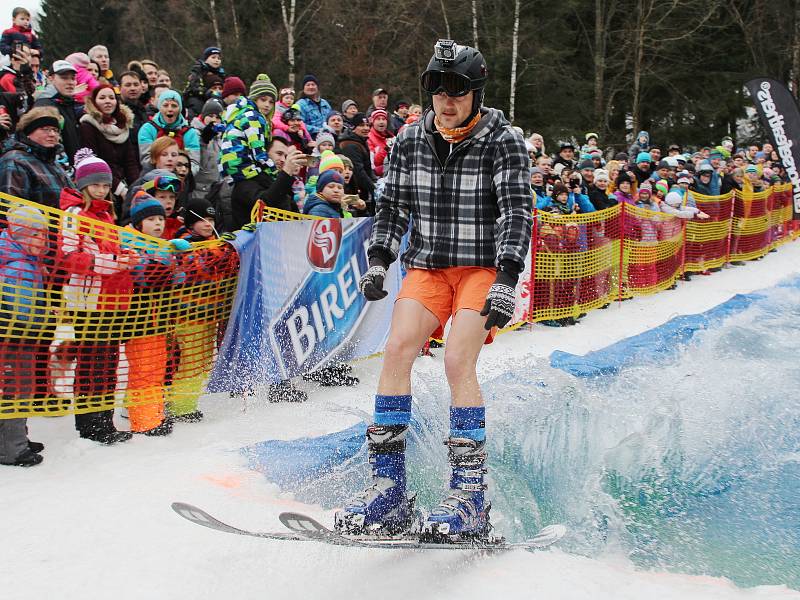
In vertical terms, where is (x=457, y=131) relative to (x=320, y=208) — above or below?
above

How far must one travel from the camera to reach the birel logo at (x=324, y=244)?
21.6ft

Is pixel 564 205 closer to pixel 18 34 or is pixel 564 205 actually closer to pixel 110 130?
pixel 110 130

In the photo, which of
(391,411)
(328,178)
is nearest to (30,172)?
(328,178)

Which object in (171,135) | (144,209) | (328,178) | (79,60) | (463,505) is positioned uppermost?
(79,60)

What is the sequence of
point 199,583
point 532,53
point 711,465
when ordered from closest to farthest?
point 199,583
point 711,465
point 532,53

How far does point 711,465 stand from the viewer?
5.03 metres

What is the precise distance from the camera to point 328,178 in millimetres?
7180

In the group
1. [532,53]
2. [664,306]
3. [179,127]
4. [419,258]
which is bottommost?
[664,306]

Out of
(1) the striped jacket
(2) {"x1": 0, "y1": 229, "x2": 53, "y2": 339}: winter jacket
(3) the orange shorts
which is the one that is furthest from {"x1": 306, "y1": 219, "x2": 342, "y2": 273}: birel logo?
(3) the orange shorts

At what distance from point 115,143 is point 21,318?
3.08m

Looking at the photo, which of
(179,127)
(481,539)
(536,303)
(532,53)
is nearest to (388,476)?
(481,539)

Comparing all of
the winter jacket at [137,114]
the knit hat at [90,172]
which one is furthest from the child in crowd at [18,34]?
the knit hat at [90,172]

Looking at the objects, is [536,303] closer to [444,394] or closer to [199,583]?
[444,394]

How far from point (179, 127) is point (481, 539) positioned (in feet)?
19.7
